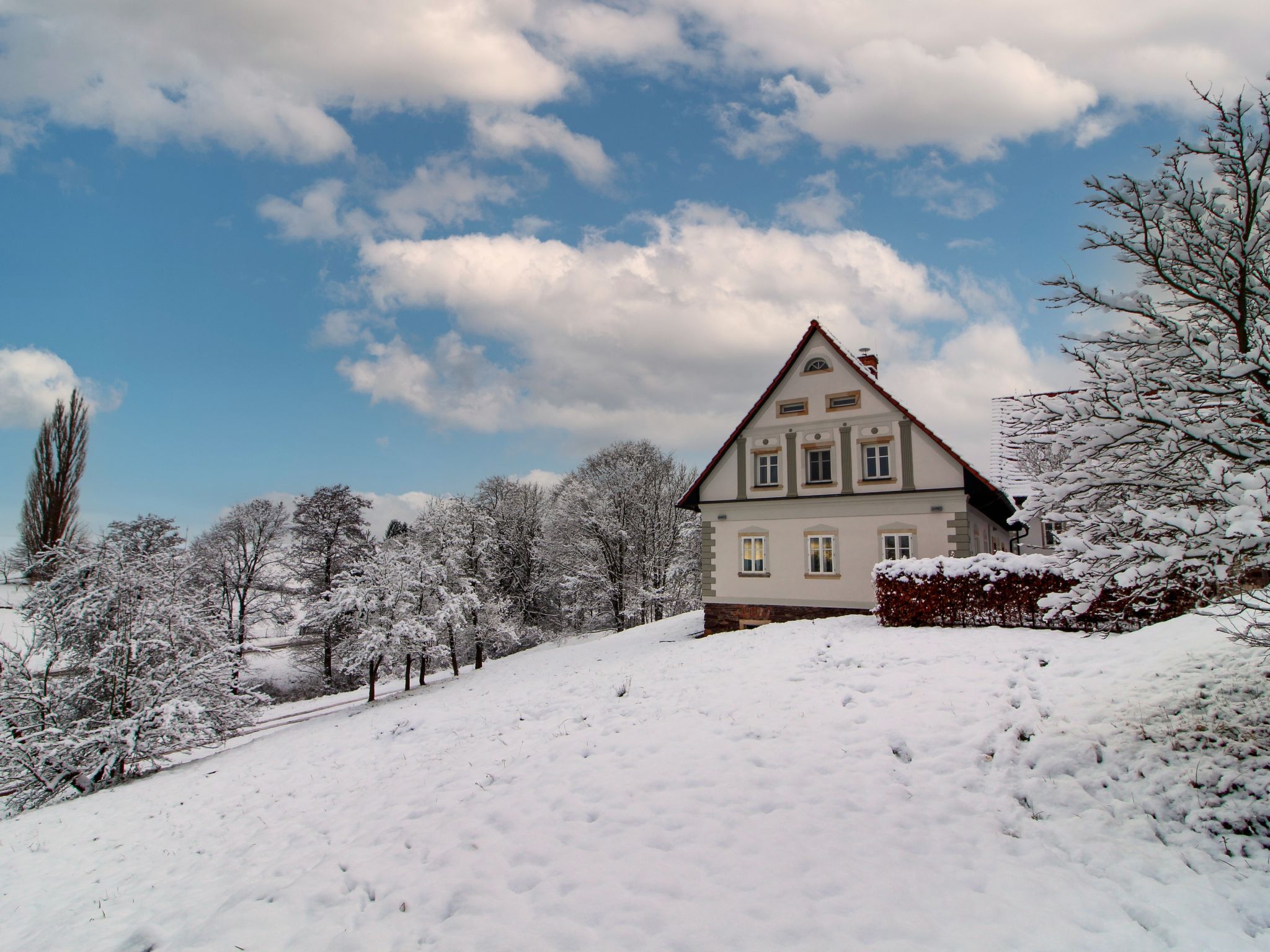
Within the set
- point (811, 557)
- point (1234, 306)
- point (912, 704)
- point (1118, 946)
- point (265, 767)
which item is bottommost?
point (265, 767)

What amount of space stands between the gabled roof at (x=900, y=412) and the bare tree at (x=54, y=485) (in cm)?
3137

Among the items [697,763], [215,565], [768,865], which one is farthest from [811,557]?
[215,565]

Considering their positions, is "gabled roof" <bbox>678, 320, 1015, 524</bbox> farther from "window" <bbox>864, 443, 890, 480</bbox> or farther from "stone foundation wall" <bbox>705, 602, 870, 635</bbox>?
"stone foundation wall" <bbox>705, 602, 870, 635</bbox>

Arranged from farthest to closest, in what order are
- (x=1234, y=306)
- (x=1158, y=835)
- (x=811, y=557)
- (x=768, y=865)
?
(x=811, y=557)
(x=1234, y=306)
(x=1158, y=835)
(x=768, y=865)

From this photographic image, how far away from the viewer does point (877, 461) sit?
2091 cm

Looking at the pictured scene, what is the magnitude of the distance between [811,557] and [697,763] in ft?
48.6

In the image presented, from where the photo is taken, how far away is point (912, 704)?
9.23 metres

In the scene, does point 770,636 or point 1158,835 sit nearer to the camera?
point 1158,835

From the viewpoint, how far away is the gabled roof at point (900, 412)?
1972 cm

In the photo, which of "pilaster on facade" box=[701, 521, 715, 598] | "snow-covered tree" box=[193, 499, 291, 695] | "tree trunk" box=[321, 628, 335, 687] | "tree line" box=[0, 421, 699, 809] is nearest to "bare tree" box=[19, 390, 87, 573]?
"tree line" box=[0, 421, 699, 809]

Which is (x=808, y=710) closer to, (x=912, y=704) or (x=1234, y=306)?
(x=912, y=704)

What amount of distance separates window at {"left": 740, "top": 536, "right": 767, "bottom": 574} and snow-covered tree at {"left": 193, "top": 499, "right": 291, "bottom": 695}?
29.0m

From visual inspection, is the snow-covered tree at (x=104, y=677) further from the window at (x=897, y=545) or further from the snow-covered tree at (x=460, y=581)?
the window at (x=897, y=545)

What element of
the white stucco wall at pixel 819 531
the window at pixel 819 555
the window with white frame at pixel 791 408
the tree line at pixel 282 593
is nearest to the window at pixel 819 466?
the white stucco wall at pixel 819 531
